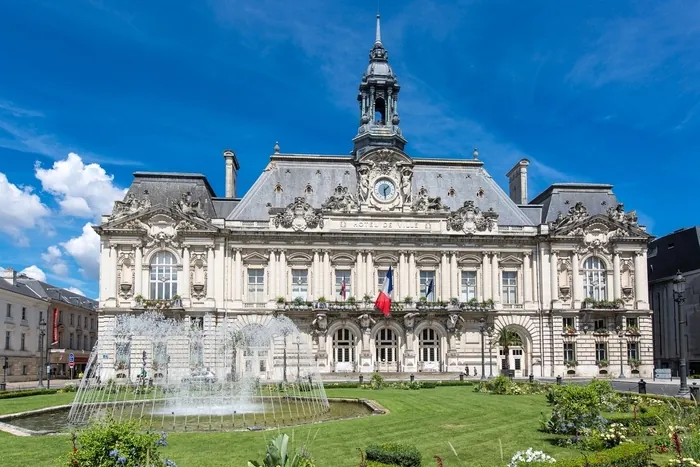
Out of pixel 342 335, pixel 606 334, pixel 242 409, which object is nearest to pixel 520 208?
pixel 606 334

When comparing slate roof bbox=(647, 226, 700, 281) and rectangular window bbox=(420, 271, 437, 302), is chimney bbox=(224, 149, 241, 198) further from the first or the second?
slate roof bbox=(647, 226, 700, 281)

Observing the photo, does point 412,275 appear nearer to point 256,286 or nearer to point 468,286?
point 468,286

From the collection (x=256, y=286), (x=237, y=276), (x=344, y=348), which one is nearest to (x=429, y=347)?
(x=344, y=348)

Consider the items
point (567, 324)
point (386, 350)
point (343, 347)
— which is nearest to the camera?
point (343, 347)

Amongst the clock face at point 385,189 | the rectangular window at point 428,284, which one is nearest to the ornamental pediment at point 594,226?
the rectangular window at point 428,284

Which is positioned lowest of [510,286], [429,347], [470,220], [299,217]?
[429,347]

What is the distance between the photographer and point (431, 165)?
65.1 metres

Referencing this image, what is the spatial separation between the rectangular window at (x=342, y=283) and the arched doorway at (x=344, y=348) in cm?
282

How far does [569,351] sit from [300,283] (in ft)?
79.1

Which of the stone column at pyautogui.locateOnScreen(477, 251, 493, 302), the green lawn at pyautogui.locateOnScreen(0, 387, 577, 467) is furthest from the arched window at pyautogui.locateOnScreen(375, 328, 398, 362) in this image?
the green lawn at pyautogui.locateOnScreen(0, 387, 577, 467)

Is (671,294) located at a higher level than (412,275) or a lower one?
lower

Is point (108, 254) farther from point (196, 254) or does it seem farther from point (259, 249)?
point (259, 249)

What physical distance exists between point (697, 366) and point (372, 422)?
2003 inches

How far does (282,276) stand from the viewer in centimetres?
5912
